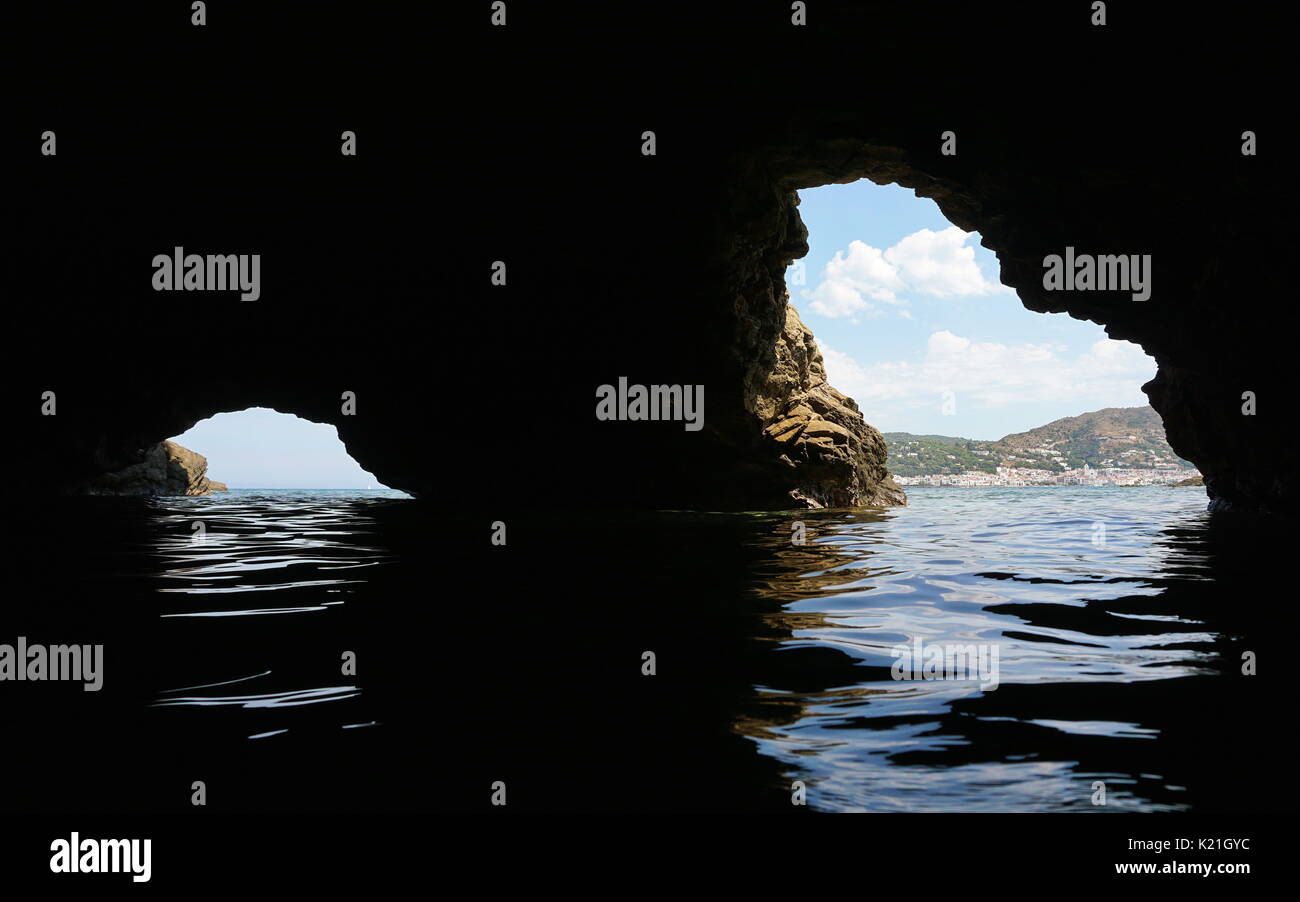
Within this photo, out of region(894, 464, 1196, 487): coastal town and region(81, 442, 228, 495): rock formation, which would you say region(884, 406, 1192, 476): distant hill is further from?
region(81, 442, 228, 495): rock formation

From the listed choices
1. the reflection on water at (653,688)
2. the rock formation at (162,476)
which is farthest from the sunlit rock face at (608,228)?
the rock formation at (162,476)

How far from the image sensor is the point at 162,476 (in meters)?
35.2

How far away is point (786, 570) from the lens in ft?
23.9

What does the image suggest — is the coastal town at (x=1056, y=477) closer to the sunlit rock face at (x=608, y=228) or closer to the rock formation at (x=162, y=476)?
the rock formation at (x=162, y=476)

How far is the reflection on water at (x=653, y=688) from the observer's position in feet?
8.07

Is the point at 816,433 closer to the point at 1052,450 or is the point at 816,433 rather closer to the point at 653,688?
the point at 653,688

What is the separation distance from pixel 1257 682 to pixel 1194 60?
Result: 10843 mm

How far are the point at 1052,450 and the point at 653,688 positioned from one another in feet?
467

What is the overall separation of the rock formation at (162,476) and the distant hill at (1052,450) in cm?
8247

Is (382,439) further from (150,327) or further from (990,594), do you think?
(990,594)

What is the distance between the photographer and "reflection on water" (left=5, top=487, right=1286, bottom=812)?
8.07ft

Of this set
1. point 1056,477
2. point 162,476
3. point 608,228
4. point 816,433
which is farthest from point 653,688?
point 1056,477

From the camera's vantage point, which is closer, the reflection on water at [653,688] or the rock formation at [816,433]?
the reflection on water at [653,688]

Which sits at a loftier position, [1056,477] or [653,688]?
[653,688]
